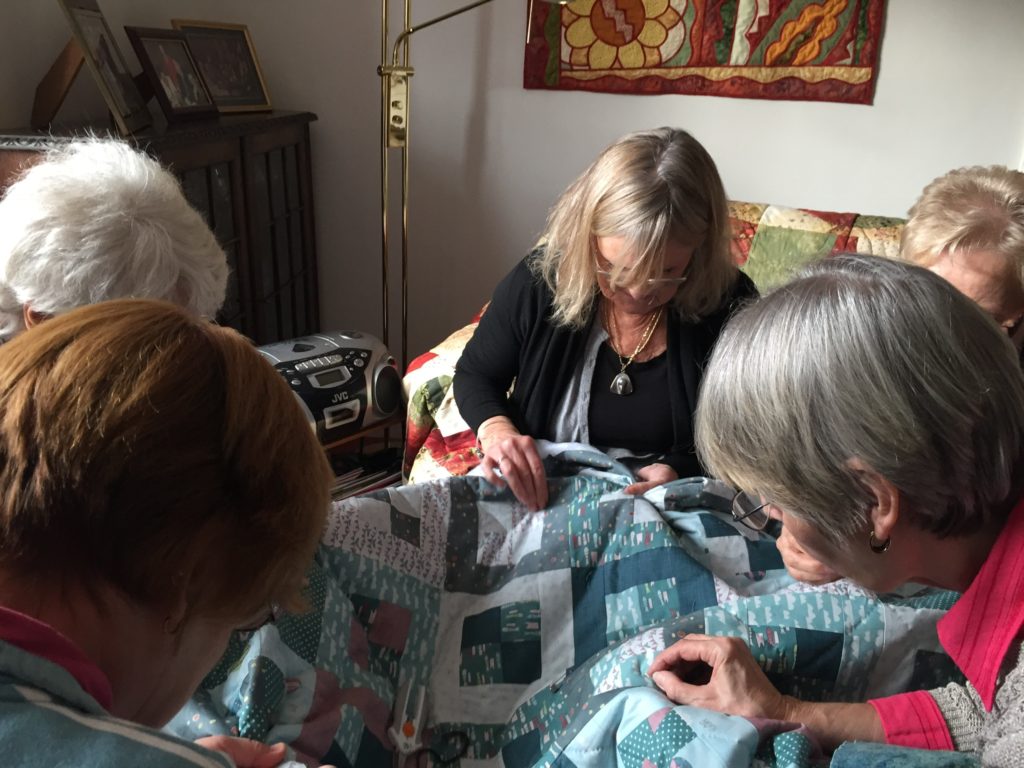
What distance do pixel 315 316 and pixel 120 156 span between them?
196 cm

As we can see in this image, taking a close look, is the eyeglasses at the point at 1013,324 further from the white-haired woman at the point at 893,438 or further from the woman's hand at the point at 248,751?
the woman's hand at the point at 248,751

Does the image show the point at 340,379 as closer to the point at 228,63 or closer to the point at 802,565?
the point at 228,63

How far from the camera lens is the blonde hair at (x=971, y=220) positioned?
4.93ft

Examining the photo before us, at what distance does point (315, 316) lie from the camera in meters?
3.25

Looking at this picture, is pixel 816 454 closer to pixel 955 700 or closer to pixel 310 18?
pixel 955 700

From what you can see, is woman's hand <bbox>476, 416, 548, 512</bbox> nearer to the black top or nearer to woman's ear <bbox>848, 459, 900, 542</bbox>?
the black top

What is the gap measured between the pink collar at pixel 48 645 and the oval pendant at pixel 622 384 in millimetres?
1231

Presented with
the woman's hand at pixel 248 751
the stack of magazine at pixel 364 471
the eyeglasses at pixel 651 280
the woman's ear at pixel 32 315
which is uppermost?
the woman's ear at pixel 32 315

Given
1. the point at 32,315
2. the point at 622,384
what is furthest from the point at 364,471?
the point at 32,315

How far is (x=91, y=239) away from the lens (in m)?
1.18

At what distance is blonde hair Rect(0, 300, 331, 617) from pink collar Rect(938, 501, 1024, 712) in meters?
0.69

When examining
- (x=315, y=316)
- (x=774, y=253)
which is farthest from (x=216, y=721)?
(x=315, y=316)

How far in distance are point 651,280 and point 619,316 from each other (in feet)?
0.58

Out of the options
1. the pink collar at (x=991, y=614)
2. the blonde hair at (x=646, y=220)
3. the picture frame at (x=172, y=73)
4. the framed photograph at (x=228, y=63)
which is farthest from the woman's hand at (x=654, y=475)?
the framed photograph at (x=228, y=63)
